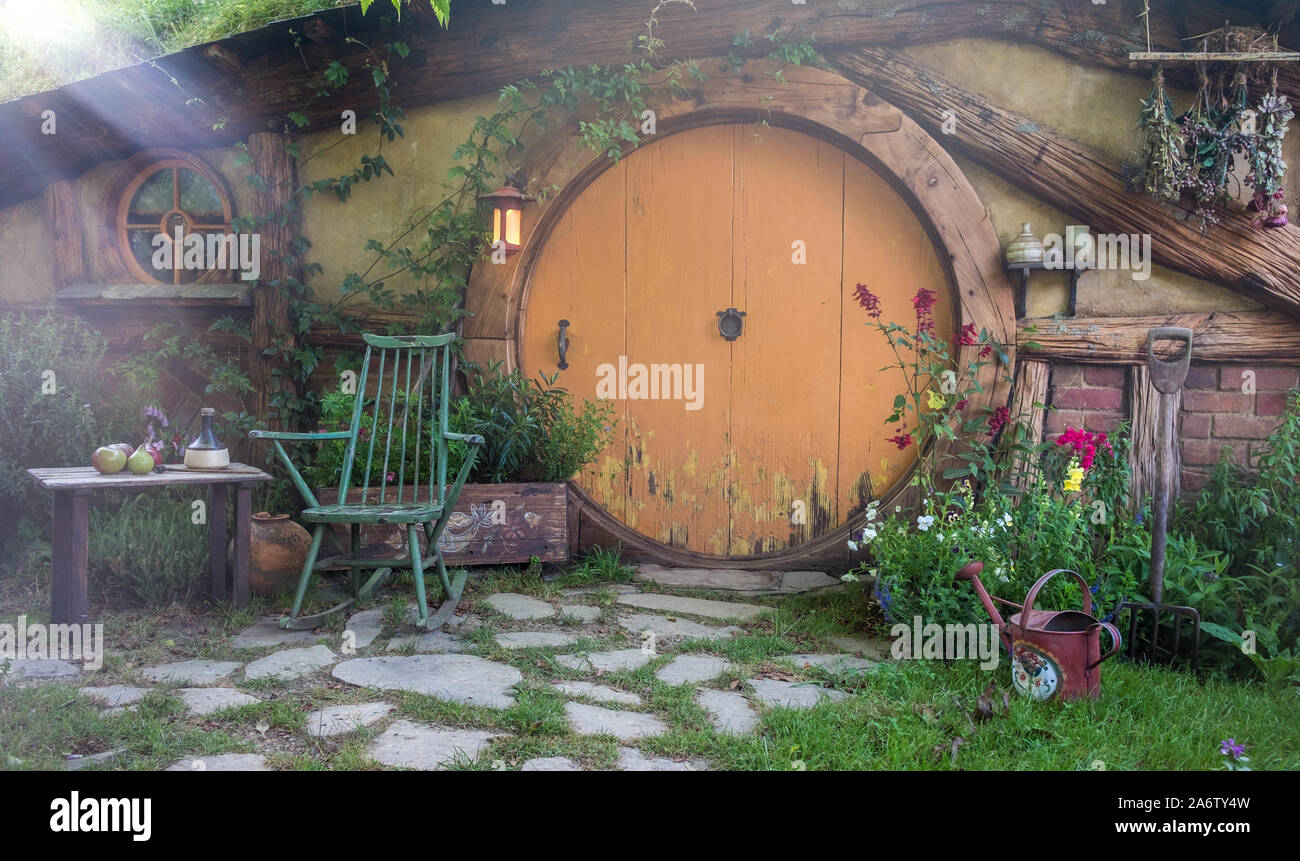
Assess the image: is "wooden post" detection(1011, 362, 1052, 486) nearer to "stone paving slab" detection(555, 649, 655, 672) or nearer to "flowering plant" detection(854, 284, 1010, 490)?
"flowering plant" detection(854, 284, 1010, 490)

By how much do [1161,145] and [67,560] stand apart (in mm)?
4587

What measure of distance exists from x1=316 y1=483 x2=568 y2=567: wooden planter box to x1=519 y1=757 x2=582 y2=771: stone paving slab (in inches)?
76.5

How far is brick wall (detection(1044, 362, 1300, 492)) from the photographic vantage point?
396 cm

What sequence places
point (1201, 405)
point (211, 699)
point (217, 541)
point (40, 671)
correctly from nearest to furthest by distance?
point (211, 699) → point (40, 671) → point (217, 541) → point (1201, 405)

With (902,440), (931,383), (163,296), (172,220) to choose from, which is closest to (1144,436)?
(931,383)

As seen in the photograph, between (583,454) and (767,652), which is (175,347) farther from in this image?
(767,652)

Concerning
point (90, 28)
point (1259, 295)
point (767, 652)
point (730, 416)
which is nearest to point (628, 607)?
point (767, 652)

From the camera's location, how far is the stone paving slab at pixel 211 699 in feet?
8.65

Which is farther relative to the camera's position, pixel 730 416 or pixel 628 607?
pixel 730 416

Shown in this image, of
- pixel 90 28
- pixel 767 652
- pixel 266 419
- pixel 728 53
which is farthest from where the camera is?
pixel 90 28

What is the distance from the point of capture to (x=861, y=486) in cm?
454

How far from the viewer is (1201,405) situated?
13.3ft

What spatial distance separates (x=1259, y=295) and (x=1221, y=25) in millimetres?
1174

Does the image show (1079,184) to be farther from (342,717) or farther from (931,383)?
(342,717)
